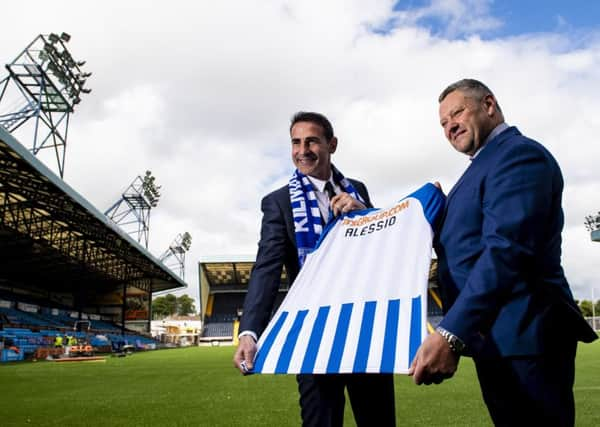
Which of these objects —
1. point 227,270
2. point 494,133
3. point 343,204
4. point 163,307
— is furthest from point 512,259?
point 163,307

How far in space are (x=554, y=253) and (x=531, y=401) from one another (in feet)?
1.45

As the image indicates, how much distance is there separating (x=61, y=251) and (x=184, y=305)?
84804 mm

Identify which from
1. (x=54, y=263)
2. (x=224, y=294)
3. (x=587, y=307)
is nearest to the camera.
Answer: (x=54, y=263)

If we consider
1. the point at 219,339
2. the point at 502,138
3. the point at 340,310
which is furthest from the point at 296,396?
the point at 219,339

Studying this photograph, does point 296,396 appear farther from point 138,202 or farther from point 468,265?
A: point 138,202

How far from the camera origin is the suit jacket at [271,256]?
207 cm

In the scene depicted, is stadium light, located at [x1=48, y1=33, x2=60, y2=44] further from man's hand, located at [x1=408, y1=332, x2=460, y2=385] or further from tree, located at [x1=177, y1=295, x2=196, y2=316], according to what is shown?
tree, located at [x1=177, y1=295, x2=196, y2=316]

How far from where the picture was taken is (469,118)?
167 cm

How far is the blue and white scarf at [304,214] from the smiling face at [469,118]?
2.34ft

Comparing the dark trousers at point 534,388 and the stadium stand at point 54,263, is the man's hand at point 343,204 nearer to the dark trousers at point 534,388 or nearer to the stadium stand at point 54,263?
the dark trousers at point 534,388

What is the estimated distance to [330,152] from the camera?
2311 mm

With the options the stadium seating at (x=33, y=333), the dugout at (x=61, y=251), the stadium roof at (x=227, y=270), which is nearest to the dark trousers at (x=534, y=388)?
the dugout at (x=61, y=251)

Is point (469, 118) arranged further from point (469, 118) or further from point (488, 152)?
point (488, 152)

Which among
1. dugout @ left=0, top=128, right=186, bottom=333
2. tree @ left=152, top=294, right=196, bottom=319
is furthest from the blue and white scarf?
tree @ left=152, top=294, right=196, bottom=319
